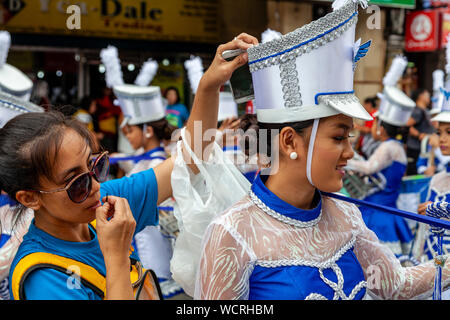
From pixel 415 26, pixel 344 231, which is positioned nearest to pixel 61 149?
pixel 344 231

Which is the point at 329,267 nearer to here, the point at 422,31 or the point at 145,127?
the point at 145,127

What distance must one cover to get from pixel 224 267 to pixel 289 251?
0.20 metres

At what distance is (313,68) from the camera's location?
4.54 feet

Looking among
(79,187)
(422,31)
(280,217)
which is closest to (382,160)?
(280,217)

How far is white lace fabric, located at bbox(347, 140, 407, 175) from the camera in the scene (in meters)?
4.58

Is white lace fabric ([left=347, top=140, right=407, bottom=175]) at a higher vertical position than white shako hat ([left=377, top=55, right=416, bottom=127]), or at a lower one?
lower

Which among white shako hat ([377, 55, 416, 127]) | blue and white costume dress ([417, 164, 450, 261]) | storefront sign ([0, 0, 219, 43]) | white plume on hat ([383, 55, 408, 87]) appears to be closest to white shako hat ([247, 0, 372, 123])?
blue and white costume dress ([417, 164, 450, 261])

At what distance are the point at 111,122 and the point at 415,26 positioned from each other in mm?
5652

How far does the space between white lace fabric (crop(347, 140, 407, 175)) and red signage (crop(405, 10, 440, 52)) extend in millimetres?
5053

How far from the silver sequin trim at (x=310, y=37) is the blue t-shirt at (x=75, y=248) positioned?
0.69m

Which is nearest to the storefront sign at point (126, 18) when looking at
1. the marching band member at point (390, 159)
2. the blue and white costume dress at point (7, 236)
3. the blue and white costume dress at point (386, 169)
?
the marching band member at point (390, 159)

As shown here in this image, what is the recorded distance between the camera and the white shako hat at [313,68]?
4.48 ft

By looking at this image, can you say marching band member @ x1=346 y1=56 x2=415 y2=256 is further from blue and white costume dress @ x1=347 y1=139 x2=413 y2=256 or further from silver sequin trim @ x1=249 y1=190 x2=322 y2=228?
silver sequin trim @ x1=249 y1=190 x2=322 y2=228

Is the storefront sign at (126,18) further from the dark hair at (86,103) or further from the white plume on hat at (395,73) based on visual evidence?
the white plume on hat at (395,73)
